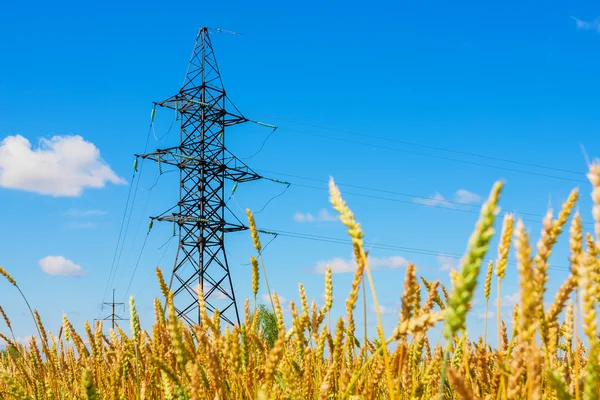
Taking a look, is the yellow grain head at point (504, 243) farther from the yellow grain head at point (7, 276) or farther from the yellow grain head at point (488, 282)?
the yellow grain head at point (7, 276)

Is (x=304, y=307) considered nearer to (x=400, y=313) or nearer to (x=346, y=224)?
(x=400, y=313)

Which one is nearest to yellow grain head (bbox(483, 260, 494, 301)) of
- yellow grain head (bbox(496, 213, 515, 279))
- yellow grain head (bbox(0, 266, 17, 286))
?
yellow grain head (bbox(496, 213, 515, 279))

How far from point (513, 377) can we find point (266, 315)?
34.3 metres

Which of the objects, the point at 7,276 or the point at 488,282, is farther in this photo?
the point at 7,276

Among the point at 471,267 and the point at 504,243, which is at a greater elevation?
the point at 504,243

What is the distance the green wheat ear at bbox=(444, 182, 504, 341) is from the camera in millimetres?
684

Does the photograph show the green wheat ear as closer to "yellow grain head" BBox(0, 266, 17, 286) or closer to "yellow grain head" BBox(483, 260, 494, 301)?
"yellow grain head" BBox(483, 260, 494, 301)

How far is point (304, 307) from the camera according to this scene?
164 centimetres

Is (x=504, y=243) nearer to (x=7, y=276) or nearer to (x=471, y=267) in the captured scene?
(x=471, y=267)

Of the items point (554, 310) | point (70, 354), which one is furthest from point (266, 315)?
point (554, 310)

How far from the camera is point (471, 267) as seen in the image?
0.70m

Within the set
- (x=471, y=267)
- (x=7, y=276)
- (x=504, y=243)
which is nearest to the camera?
(x=471, y=267)

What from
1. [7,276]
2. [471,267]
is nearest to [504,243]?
[471,267]

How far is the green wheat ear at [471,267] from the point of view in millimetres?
684
